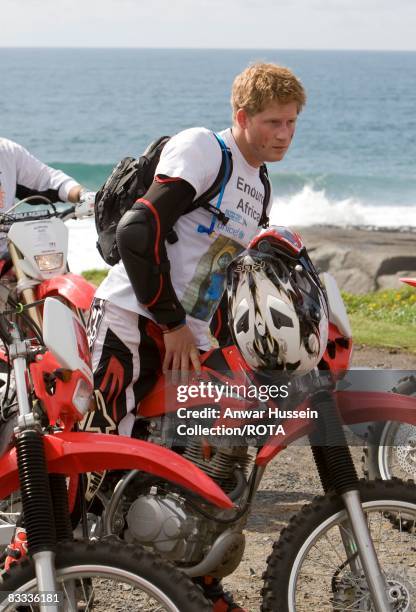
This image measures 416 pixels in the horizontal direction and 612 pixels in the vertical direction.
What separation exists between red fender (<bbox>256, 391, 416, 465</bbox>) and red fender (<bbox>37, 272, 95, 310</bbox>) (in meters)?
1.55

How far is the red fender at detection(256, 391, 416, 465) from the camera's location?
3.52 meters

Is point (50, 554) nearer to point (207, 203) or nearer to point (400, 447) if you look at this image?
point (207, 203)

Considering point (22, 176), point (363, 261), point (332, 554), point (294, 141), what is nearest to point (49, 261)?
point (22, 176)

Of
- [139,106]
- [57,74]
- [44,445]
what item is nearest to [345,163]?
[139,106]

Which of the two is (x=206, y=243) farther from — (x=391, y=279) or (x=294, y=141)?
(x=294, y=141)

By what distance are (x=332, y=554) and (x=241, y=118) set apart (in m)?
1.48

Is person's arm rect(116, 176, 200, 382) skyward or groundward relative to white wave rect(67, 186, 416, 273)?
groundward

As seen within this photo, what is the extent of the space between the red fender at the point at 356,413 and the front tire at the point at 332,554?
0.22 meters

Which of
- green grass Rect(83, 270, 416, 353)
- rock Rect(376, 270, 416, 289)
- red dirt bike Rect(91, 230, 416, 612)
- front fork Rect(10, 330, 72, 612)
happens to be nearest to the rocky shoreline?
rock Rect(376, 270, 416, 289)

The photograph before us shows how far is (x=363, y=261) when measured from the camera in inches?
600

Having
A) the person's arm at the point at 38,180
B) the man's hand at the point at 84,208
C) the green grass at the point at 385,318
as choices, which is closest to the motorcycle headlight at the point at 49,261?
the man's hand at the point at 84,208

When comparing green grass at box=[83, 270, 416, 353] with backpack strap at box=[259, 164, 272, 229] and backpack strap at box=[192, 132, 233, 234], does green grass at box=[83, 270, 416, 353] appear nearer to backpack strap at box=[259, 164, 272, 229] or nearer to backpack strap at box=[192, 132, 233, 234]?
backpack strap at box=[259, 164, 272, 229]

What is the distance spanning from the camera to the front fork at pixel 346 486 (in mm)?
3338

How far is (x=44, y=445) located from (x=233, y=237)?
3.70 feet
